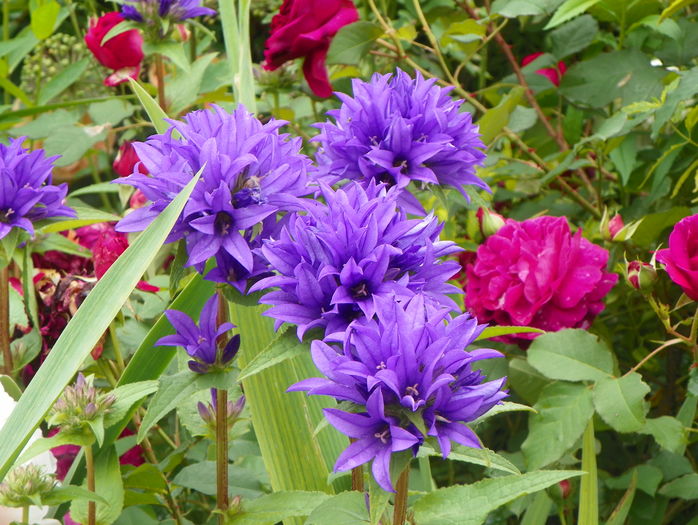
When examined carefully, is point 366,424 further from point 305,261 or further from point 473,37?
point 473,37

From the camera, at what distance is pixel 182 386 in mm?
520

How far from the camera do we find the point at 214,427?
609 millimetres

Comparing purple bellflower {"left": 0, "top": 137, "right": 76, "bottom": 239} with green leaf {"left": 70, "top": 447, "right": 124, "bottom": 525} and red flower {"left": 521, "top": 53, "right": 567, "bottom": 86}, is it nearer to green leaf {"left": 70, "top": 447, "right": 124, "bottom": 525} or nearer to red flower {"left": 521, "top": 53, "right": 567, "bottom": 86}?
green leaf {"left": 70, "top": 447, "right": 124, "bottom": 525}

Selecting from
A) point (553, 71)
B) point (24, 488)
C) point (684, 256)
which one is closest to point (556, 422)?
point (684, 256)

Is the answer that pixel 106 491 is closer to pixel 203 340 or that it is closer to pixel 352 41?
pixel 203 340

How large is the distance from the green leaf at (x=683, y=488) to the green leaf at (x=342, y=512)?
15.1 inches

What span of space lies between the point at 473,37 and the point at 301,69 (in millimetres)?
183

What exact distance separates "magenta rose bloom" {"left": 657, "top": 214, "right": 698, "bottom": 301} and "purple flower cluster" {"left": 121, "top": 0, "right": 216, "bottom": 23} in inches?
18.4

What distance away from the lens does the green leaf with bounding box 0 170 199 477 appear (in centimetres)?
42

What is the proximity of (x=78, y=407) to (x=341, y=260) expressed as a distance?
202 millimetres

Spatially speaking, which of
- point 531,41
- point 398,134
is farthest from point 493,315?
point 531,41

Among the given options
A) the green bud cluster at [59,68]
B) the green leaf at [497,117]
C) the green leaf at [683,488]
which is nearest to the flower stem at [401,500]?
the green leaf at [683,488]

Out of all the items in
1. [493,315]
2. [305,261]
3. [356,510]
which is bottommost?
[493,315]

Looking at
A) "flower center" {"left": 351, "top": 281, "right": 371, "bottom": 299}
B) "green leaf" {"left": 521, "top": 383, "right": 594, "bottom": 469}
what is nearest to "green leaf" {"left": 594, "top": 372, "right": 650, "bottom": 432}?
"green leaf" {"left": 521, "top": 383, "right": 594, "bottom": 469}
